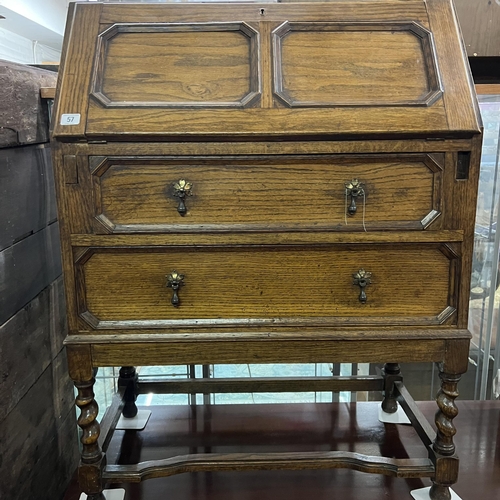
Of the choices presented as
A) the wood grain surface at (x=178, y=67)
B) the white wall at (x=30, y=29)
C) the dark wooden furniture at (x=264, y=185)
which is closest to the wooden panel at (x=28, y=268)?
the dark wooden furniture at (x=264, y=185)

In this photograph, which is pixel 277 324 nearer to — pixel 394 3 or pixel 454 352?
pixel 454 352

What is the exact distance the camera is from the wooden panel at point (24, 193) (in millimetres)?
1184

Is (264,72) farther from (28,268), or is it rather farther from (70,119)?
(28,268)

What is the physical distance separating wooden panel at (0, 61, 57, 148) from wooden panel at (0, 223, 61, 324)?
10.2 inches

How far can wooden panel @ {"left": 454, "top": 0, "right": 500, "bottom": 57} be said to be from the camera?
1.54 m

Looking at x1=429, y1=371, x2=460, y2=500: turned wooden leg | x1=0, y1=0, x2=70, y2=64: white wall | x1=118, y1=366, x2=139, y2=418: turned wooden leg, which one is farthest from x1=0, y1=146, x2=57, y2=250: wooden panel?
x1=0, y1=0, x2=70, y2=64: white wall

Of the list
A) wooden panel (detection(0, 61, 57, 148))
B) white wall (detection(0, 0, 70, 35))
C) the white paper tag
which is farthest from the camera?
white wall (detection(0, 0, 70, 35))

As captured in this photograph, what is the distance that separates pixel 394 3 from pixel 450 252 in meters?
0.58

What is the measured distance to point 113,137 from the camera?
1054mm

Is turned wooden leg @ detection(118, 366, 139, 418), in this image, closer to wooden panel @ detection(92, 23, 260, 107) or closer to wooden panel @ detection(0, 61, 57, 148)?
wooden panel @ detection(0, 61, 57, 148)

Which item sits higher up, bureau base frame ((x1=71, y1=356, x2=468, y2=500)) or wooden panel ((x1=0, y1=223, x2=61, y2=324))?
wooden panel ((x1=0, y1=223, x2=61, y2=324))

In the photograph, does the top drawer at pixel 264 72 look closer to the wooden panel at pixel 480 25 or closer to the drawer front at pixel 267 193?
the drawer front at pixel 267 193

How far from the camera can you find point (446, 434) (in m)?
1.21

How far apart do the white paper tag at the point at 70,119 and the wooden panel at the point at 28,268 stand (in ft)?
1.16
